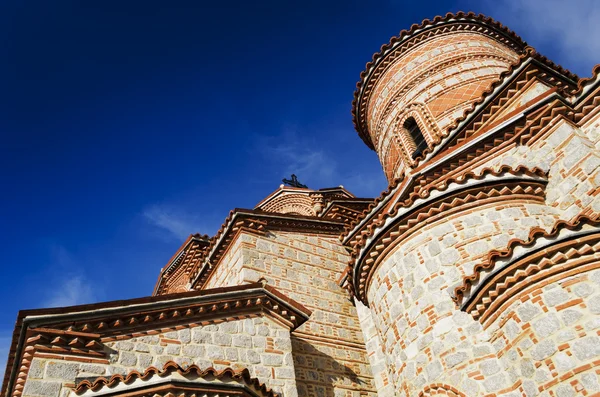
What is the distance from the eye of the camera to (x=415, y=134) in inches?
453

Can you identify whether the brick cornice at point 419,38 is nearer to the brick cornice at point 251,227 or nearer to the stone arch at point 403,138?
the stone arch at point 403,138

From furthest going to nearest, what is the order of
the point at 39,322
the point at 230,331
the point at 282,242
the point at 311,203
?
the point at 311,203, the point at 282,242, the point at 230,331, the point at 39,322

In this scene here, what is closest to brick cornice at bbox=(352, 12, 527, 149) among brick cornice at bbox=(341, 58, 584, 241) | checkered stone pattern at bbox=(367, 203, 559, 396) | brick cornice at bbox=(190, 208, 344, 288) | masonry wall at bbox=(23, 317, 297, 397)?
brick cornice at bbox=(190, 208, 344, 288)

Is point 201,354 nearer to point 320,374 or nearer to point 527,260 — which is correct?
point 320,374

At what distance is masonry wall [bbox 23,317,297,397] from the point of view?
5.25 metres

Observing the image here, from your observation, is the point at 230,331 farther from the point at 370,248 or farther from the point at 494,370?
the point at 494,370

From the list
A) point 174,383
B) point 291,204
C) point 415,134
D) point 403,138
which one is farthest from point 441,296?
point 291,204

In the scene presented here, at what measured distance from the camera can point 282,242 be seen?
933cm

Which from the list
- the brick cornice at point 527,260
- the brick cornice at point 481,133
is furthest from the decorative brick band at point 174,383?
the brick cornice at point 481,133

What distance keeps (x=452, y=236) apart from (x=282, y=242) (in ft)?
12.3

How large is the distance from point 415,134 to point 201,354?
7635mm

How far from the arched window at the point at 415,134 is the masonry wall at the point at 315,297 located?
3018 mm

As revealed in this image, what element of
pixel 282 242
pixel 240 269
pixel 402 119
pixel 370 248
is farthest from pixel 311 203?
pixel 370 248

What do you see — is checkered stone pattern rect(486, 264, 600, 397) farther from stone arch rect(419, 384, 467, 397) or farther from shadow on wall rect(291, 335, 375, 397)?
shadow on wall rect(291, 335, 375, 397)
